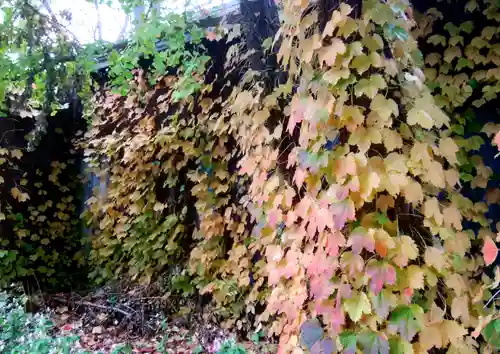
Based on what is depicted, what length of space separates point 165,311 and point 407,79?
317 cm

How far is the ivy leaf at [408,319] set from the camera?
5.09 ft

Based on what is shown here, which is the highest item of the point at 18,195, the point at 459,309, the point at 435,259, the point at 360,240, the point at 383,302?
the point at 360,240

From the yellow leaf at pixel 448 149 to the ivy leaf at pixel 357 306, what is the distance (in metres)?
0.69

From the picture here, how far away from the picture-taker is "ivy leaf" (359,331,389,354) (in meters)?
1.55

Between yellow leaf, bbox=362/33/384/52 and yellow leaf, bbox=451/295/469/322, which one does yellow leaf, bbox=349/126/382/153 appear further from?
yellow leaf, bbox=451/295/469/322

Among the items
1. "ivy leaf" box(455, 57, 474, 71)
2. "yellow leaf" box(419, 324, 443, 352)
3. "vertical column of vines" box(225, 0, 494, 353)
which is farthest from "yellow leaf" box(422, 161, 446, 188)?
"ivy leaf" box(455, 57, 474, 71)

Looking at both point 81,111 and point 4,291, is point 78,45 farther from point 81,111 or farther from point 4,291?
point 4,291

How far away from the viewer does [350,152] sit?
1715 mm

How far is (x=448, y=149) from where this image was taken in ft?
5.83

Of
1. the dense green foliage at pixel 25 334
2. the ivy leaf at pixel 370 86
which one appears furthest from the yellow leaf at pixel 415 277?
the dense green foliage at pixel 25 334

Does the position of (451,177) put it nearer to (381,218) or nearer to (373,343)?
(381,218)

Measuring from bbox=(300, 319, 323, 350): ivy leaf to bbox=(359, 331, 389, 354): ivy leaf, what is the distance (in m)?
0.21

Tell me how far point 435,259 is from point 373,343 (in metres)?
0.41

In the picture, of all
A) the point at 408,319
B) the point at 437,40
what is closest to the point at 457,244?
the point at 408,319
